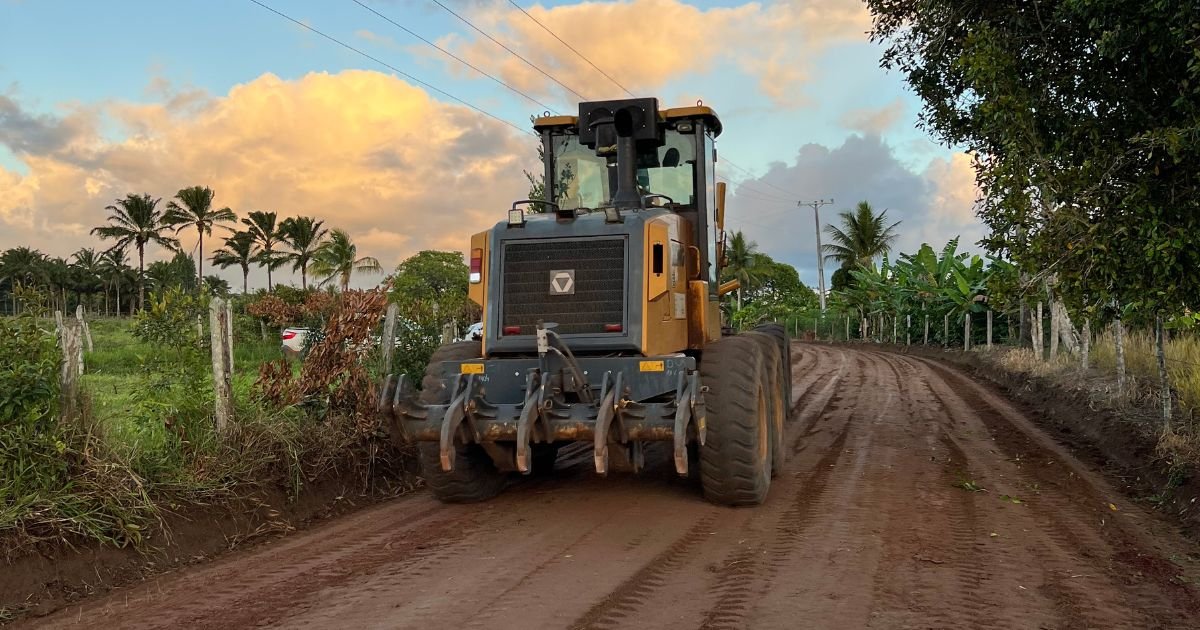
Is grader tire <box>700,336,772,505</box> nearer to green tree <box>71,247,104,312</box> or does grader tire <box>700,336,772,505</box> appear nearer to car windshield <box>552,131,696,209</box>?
car windshield <box>552,131,696,209</box>

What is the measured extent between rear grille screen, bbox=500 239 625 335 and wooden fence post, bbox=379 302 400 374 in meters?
2.30

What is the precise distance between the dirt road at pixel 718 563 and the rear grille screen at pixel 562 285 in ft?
4.87

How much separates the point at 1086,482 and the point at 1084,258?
2142 millimetres

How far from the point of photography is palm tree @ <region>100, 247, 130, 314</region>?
2219 inches

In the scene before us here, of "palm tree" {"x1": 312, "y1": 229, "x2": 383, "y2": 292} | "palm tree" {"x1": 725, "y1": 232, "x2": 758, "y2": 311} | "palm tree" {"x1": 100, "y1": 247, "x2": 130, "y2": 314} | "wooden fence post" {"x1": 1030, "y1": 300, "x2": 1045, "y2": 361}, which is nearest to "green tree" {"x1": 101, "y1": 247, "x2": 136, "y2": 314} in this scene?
"palm tree" {"x1": 100, "y1": 247, "x2": 130, "y2": 314}

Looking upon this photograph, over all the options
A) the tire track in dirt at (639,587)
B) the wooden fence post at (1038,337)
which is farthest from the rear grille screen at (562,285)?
the wooden fence post at (1038,337)

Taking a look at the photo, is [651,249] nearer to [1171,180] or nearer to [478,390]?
[478,390]

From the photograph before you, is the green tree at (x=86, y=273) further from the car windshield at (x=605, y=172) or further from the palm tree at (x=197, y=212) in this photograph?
the car windshield at (x=605, y=172)

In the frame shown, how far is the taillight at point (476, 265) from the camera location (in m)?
7.30

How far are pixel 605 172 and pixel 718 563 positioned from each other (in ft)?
13.1

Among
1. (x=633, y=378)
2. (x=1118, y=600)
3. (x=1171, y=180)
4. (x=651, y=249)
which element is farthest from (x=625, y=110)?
(x=1118, y=600)

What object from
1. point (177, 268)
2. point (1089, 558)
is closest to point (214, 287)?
point (1089, 558)

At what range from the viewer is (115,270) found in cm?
5859

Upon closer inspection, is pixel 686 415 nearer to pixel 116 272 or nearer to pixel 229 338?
pixel 229 338
